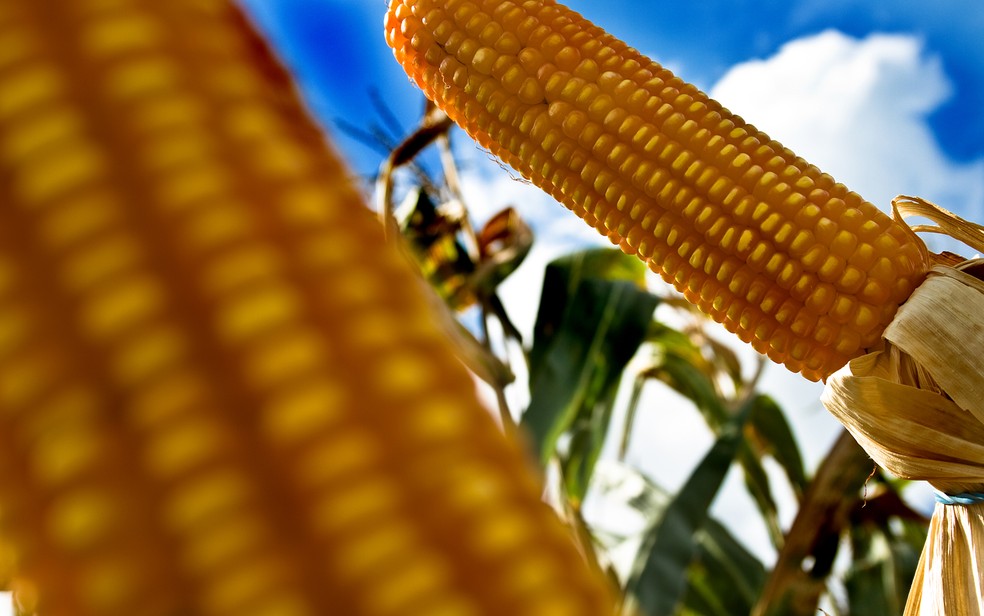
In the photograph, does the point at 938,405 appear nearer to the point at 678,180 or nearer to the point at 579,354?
the point at 678,180

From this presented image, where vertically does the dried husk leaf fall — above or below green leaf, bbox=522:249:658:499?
below

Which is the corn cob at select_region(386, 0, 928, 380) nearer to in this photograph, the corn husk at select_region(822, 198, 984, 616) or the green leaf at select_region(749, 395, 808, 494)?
the corn husk at select_region(822, 198, 984, 616)

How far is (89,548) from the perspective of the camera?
0.11m

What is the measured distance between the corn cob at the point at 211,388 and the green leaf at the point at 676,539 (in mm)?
816

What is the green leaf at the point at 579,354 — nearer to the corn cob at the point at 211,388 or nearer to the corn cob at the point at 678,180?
the corn cob at the point at 678,180

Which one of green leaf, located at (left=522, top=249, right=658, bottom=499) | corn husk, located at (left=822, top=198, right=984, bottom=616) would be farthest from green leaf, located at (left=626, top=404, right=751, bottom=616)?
corn husk, located at (left=822, top=198, right=984, bottom=616)

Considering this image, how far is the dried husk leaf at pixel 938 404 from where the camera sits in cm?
45

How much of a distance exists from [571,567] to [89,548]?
7 cm

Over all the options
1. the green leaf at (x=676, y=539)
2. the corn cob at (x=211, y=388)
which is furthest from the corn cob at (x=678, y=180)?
the green leaf at (x=676, y=539)

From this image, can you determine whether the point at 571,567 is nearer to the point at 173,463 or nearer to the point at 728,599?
the point at 173,463

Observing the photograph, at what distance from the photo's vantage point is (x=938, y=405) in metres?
0.46

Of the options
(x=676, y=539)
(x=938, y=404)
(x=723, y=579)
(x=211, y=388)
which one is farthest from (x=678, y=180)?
(x=723, y=579)

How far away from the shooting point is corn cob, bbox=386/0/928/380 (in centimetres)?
47

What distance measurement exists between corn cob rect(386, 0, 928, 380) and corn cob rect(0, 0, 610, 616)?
0.39m
